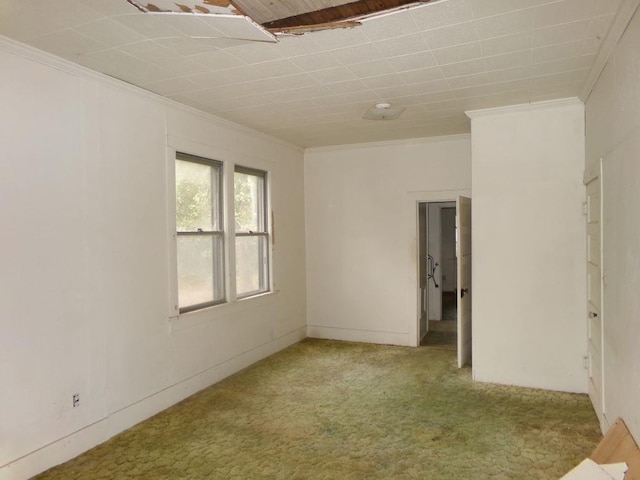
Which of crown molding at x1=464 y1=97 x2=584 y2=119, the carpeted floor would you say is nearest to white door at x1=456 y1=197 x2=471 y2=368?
the carpeted floor

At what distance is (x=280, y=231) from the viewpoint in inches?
216

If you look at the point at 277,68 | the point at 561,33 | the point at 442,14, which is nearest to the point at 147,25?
the point at 277,68

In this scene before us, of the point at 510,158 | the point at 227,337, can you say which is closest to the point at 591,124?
the point at 510,158

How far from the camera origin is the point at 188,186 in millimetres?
4070

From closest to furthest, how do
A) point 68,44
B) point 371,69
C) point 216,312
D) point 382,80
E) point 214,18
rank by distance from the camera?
point 214,18
point 68,44
point 371,69
point 382,80
point 216,312

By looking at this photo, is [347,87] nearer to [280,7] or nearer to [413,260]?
[280,7]

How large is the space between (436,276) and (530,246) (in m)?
3.08

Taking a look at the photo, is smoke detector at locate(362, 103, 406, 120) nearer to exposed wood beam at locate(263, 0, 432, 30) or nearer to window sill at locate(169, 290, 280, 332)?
exposed wood beam at locate(263, 0, 432, 30)

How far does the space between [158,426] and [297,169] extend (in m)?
3.66

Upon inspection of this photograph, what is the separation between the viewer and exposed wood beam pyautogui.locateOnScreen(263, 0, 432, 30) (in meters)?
2.24

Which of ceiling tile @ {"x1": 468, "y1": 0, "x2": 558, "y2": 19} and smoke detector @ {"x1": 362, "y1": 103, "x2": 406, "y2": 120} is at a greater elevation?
ceiling tile @ {"x1": 468, "y1": 0, "x2": 558, "y2": 19}

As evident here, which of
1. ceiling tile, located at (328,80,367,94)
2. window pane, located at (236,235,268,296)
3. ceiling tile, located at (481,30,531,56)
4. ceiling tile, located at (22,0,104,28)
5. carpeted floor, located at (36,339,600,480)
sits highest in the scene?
ceiling tile, located at (481,30,531,56)

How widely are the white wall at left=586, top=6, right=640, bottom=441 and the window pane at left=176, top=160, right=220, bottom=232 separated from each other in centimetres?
336

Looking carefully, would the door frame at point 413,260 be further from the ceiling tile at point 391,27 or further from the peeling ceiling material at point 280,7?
the peeling ceiling material at point 280,7
